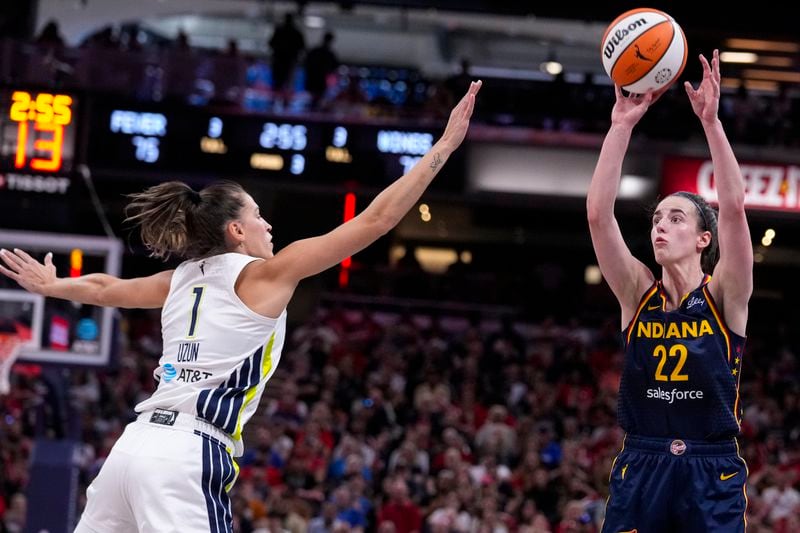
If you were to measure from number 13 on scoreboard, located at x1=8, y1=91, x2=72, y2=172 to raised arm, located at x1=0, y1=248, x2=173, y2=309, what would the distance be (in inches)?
289

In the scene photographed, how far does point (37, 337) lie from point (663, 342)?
8377 millimetres

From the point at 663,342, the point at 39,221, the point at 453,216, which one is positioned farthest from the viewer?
the point at 453,216

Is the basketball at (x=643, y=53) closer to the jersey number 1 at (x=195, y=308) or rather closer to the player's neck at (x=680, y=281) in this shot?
the player's neck at (x=680, y=281)

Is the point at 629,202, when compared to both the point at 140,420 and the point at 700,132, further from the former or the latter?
the point at 140,420

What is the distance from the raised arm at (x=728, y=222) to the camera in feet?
15.0

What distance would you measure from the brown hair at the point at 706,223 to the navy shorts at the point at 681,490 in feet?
2.68

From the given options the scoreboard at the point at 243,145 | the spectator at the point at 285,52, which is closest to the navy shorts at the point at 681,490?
the scoreboard at the point at 243,145

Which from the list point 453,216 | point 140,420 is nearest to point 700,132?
point 453,216

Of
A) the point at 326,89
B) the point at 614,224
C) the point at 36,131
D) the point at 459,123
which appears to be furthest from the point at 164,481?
the point at 326,89

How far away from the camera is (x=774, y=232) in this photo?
2158 cm

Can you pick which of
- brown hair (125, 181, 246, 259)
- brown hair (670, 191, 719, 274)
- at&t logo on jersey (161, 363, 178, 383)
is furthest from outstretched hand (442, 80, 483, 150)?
at&t logo on jersey (161, 363, 178, 383)

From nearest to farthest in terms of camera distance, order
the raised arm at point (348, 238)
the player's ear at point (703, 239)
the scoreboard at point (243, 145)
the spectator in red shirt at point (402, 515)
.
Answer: the raised arm at point (348, 238) < the player's ear at point (703, 239) < the spectator in red shirt at point (402, 515) < the scoreboard at point (243, 145)

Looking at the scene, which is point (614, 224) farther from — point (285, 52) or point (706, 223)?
point (285, 52)

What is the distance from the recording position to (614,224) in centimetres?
491
